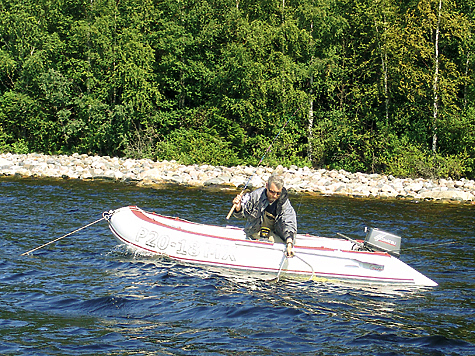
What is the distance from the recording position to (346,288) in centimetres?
913

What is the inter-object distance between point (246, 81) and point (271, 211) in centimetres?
1719

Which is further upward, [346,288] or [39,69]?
[39,69]

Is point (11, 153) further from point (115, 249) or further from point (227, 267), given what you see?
point (227, 267)

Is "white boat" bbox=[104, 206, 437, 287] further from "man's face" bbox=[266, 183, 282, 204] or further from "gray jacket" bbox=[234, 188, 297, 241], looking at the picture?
"man's face" bbox=[266, 183, 282, 204]

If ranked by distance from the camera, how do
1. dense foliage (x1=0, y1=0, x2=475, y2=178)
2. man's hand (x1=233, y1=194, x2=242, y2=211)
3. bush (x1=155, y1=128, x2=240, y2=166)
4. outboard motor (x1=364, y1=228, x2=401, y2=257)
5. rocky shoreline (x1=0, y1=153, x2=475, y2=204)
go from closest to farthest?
man's hand (x1=233, y1=194, x2=242, y2=211), outboard motor (x1=364, y1=228, x2=401, y2=257), rocky shoreline (x1=0, y1=153, x2=475, y2=204), dense foliage (x1=0, y1=0, x2=475, y2=178), bush (x1=155, y1=128, x2=240, y2=166)

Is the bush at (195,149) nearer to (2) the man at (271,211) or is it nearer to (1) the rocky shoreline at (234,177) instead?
(1) the rocky shoreline at (234,177)

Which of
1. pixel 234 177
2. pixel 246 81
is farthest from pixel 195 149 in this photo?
pixel 234 177

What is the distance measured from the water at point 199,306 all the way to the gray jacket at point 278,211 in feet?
2.90

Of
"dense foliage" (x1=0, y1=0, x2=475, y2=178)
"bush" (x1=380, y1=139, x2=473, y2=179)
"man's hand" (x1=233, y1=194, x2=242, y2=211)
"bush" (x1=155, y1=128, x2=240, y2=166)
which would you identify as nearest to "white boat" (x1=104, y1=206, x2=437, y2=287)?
"man's hand" (x1=233, y1=194, x2=242, y2=211)

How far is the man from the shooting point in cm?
910

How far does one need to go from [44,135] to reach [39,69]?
11.5 ft

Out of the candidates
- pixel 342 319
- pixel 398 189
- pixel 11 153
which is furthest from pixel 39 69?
pixel 342 319

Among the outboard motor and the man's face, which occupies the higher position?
the man's face

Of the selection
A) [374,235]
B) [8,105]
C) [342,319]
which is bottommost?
[342,319]
